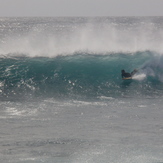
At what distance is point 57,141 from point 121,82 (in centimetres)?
1055

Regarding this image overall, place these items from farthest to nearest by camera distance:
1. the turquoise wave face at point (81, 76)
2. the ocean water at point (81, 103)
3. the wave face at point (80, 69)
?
the wave face at point (80, 69), the turquoise wave face at point (81, 76), the ocean water at point (81, 103)

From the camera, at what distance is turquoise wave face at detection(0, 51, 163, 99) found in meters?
20.5

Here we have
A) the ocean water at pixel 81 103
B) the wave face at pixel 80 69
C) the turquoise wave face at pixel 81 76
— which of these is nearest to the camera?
the ocean water at pixel 81 103

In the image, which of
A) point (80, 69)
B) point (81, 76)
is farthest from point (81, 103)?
point (80, 69)

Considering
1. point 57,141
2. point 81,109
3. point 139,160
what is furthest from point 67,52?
point 139,160

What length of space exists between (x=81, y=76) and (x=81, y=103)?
5659 millimetres

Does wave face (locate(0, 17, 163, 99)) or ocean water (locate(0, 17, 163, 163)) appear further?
wave face (locate(0, 17, 163, 99))

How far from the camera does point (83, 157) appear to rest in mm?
11312

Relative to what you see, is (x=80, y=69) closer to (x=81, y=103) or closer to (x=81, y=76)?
(x=81, y=76)

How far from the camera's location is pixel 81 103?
1823 cm

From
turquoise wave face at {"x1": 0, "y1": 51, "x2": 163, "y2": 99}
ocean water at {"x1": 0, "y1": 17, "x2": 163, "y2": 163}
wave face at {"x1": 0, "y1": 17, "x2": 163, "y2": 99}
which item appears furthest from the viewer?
wave face at {"x1": 0, "y1": 17, "x2": 163, "y2": 99}

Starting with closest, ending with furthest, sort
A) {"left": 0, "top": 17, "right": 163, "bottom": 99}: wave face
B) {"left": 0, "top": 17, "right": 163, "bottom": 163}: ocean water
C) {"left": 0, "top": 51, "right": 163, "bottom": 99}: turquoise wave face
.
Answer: {"left": 0, "top": 17, "right": 163, "bottom": 163}: ocean water → {"left": 0, "top": 51, "right": 163, "bottom": 99}: turquoise wave face → {"left": 0, "top": 17, "right": 163, "bottom": 99}: wave face

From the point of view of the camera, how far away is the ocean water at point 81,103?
11875 millimetres

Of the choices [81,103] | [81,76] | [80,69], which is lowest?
[81,103]
